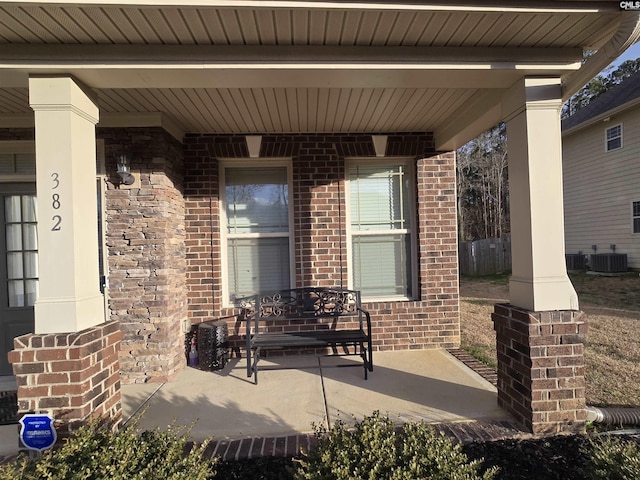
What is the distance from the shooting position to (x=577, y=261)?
502 inches

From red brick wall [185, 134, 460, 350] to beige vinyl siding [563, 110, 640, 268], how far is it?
1006 cm

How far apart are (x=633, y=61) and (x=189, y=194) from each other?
27866 mm

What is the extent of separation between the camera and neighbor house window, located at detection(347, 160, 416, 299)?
4.52 metres

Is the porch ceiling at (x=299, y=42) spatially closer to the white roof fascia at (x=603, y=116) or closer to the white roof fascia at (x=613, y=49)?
the white roof fascia at (x=613, y=49)

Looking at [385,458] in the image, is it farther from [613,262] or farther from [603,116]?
[603,116]

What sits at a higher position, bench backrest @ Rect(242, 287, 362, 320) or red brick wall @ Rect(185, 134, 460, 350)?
red brick wall @ Rect(185, 134, 460, 350)

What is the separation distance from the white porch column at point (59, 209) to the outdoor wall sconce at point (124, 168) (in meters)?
1.18

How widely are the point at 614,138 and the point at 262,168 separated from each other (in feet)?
41.3

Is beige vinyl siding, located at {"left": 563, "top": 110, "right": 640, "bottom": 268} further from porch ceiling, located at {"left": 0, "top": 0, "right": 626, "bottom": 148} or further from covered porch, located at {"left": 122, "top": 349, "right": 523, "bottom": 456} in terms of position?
porch ceiling, located at {"left": 0, "top": 0, "right": 626, "bottom": 148}

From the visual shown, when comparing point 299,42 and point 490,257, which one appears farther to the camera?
point 490,257

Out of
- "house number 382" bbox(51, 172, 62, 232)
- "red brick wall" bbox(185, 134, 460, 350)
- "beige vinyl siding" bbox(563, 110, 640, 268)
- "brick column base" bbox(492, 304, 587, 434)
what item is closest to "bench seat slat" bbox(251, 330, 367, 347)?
"red brick wall" bbox(185, 134, 460, 350)

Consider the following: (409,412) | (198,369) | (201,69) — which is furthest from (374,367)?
(201,69)

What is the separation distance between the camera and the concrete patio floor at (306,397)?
271 cm


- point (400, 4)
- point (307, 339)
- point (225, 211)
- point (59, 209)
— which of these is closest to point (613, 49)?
point (400, 4)
